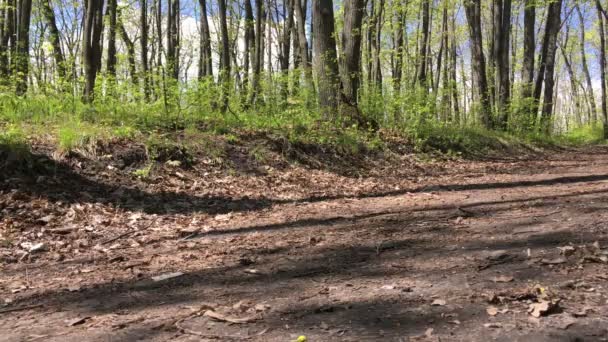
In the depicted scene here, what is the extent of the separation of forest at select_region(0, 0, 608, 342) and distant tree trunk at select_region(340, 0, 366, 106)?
2.0 inches

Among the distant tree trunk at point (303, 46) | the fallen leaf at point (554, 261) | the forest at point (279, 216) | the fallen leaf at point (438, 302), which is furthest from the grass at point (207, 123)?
the fallen leaf at point (554, 261)

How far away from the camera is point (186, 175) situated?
6.73 metres

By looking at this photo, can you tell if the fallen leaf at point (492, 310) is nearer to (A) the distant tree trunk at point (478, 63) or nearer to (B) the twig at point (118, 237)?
(B) the twig at point (118, 237)

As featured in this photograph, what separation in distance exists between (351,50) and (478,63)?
24.4ft

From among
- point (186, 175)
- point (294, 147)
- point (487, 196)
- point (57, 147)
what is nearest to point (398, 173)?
point (294, 147)

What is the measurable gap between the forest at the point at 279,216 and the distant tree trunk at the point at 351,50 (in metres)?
0.05

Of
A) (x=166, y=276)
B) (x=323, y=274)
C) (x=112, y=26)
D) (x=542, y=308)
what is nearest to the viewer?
(x=542, y=308)

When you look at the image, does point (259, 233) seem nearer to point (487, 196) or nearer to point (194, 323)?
point (194, 323)

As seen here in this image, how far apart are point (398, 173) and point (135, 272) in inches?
245

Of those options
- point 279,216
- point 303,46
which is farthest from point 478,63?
point 279,216

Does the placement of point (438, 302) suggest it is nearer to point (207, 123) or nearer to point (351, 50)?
point (207, 123)

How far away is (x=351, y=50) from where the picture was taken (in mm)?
11305

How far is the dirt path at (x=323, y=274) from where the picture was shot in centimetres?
238

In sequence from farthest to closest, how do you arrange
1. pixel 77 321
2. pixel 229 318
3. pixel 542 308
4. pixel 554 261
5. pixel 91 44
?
pixel 91 44 < pixel 554 261 < pixel 77 321 < pixel 229 318 < pixel 542 308
